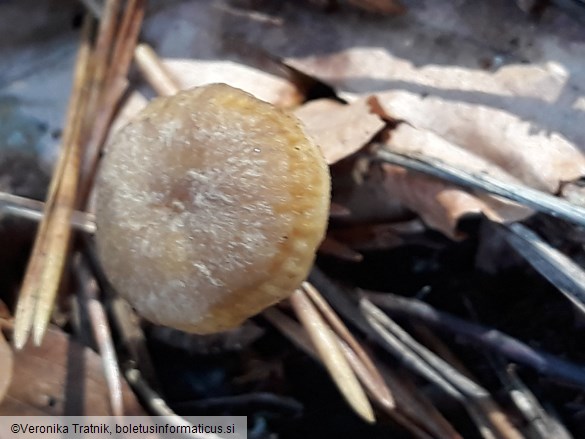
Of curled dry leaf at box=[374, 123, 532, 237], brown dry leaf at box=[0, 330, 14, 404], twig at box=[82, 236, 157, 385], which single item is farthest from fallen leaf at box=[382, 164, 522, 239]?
brown dry leaf at box=[0, 330, 14, 404]

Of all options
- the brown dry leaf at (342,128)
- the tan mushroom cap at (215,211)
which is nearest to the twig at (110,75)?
the tan mushroom cap at (215,211)

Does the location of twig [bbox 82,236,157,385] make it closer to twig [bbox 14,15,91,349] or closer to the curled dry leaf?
twig [bbox 14,15,91,349]

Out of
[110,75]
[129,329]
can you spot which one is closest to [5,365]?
[129,329]

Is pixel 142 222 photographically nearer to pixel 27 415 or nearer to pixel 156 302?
pixel 156 302

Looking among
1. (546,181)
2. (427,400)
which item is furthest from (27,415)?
(546,181)

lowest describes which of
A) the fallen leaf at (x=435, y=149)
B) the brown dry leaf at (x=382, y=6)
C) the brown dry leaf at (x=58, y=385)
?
the brown dry leaf at (x=58, y=385)

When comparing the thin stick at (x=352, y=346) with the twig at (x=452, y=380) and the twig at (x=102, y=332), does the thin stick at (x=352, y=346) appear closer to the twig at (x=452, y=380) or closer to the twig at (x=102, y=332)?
the twig at (x=452, y=380)
